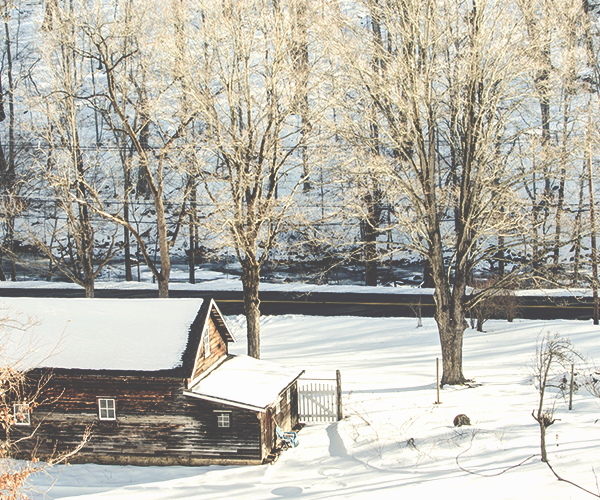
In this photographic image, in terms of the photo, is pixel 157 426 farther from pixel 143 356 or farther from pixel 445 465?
pixel 445 465

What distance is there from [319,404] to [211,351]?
14.4ft

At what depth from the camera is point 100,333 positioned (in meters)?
17.1

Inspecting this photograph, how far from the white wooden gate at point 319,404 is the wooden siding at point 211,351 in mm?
3101

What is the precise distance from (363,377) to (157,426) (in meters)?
8.41

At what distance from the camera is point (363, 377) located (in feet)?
68.5

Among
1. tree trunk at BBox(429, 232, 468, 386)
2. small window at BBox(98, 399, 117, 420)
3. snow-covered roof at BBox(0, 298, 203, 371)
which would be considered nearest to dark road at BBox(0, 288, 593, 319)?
tree trunk at BBox(429, 232, 468, 386)

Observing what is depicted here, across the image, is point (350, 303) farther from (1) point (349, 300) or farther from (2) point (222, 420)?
(2) point (222, 420)

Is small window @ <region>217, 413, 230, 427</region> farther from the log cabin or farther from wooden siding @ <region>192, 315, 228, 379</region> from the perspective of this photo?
wooden siding @ <region>192, 315, 228, 379</region>

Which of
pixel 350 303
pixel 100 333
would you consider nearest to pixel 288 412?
pixel 100 333

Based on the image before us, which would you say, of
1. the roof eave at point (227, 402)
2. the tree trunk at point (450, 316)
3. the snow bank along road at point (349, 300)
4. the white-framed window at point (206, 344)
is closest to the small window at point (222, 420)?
the roof eave at point (227, 402)

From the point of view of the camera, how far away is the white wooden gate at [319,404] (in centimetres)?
1862

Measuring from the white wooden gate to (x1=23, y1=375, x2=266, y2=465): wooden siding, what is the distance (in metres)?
3.81

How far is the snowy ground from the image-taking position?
11.8m

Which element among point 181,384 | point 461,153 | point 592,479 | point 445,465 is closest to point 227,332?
point 181,384
